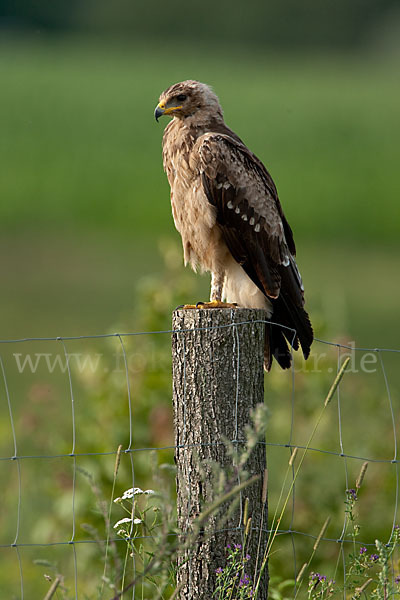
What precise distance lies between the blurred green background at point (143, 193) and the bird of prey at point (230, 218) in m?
0.57

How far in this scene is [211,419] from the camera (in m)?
2.97

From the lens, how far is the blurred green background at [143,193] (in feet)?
16.2

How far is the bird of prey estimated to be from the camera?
420 centimetres

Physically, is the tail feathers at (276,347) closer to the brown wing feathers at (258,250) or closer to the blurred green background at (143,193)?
the brown wing feathers at (258,250)

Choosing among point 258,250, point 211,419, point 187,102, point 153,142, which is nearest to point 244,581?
point 211,419

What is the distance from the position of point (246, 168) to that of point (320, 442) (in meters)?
1.44

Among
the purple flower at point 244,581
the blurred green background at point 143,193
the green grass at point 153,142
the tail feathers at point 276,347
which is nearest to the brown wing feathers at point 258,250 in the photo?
the tail feathers at point 276,347

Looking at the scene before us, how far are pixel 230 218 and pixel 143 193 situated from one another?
574 inches

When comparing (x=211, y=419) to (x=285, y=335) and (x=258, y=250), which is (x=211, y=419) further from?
(x=258, y=250)

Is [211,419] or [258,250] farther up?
[258,250]

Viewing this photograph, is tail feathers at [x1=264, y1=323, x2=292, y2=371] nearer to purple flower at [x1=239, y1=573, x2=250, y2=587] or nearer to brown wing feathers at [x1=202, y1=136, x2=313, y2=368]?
brown wing feathers at [x1=202, y1=136, x2=313, y2=368]

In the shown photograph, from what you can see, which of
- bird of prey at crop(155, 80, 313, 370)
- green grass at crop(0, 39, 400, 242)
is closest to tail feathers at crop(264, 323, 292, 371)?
bird of prey at crop(155, 80, 313, 370)

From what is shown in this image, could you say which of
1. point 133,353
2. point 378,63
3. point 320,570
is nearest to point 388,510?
point 320,570

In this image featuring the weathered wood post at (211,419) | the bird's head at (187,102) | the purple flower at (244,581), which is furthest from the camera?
the bird's head at (187,102)
